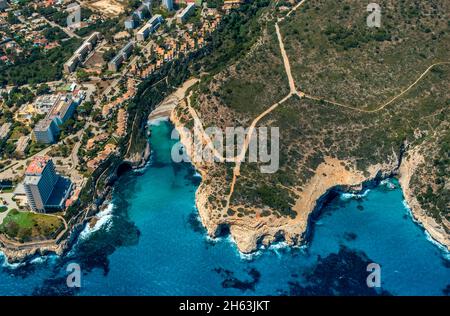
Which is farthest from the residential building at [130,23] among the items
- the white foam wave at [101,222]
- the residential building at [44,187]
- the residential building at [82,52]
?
the white foam wave at [101,222]

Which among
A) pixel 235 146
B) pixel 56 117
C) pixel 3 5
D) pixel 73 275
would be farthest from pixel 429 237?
pixel 3 5

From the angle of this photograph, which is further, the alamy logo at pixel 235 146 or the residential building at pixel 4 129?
the residential building at pixel 4 129

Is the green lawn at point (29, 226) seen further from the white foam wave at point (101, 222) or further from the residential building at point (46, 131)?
the residential building at point (46, 131)

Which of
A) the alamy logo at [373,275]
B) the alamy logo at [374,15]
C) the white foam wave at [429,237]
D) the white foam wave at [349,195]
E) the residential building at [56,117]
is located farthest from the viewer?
the alamy logo at [374,15]

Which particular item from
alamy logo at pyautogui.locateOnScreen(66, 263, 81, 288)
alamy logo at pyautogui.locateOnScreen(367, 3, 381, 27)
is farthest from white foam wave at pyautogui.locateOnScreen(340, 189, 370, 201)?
alamy logo at pyautogui.locateOnScreen(66, 263, 81, 288)

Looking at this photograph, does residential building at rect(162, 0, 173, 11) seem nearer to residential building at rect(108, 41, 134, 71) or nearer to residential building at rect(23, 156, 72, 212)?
residential building at rect(108, 41, 134, 71)

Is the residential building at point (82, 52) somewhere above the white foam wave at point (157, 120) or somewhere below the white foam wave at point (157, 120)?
above

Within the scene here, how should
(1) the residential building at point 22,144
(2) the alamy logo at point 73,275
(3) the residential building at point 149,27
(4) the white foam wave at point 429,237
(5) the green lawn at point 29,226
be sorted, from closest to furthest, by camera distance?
(2) the alamy logo at point 73,275
(4) the white foam wave at point 429,237
(5) the green lawn at point 29,226
(1) the residential building at point 22,144
(3) the residential building at point 149,27
